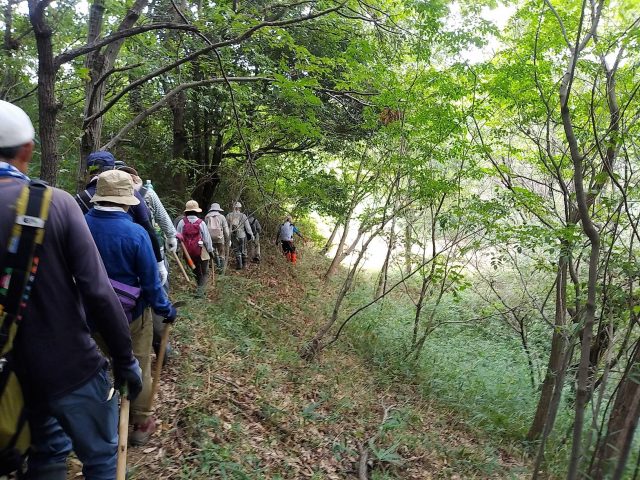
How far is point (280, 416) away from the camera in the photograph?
16.4ft

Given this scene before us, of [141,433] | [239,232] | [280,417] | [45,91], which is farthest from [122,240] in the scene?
[239,232]

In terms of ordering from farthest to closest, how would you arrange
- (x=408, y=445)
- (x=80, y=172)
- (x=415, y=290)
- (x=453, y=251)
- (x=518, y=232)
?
(x=415, y=290)
(x=453, y=251)
(x=518, y=232)
(x=408, y=445)
(x=80, y=172)

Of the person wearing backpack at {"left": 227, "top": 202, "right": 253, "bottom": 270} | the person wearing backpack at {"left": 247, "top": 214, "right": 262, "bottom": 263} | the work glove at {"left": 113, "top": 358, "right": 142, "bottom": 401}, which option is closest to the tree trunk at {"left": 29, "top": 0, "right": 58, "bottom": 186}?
the work glove at {"left": 113, "top": 358, "right": 142, "bottom": 401}

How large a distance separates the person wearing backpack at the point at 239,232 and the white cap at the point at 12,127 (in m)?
8.45

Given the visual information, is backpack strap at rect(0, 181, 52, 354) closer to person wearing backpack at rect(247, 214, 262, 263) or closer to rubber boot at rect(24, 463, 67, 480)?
rubber boot at rect(24, 463, 67, 480)

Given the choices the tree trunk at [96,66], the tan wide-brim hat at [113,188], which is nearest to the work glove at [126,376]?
the tan wide-brim hat at [113,188]

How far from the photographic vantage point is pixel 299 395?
5.88 metres

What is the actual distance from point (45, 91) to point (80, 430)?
2.81m

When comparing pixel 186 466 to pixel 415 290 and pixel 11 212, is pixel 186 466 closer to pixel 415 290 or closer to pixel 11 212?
pixel 11 212

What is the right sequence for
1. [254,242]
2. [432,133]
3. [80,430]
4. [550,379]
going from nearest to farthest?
[80,430], [550,379], [432,133], [254,242]

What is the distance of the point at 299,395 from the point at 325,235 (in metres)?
15.5

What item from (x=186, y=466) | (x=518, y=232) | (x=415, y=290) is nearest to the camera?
(x=186, y=466)

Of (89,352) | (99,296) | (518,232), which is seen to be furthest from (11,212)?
(518,232)

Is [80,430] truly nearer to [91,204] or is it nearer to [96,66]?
[91,204]
